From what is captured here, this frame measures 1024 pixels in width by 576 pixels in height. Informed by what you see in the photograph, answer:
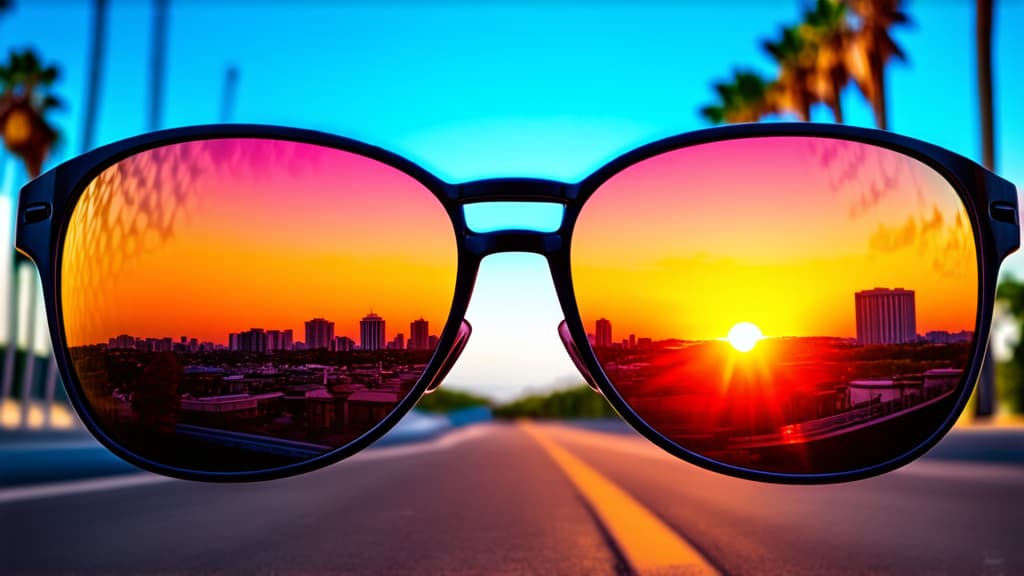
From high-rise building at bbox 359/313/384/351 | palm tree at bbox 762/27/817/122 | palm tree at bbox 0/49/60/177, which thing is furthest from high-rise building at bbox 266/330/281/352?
palm tree at bbox 0/49/60/177

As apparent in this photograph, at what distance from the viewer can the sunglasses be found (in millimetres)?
1487

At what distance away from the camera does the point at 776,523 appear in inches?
83.3

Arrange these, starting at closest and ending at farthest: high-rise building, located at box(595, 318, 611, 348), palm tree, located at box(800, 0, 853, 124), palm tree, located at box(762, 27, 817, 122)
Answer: high-rise building, located at box(595, 318, 611, 348), palm tree, located at box(800, 0, 853, 124), palm tree, located at box(762, 27, 817, 122)

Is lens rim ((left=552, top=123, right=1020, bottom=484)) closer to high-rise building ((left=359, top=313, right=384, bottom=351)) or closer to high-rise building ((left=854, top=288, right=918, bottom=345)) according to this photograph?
high-rise building ((left=854, top=288, right=918, bottom=345))

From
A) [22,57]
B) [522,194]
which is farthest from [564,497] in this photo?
[22,57]

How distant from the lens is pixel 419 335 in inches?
61.9

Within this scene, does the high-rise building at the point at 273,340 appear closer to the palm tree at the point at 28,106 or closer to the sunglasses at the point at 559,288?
the sunglasses at the point at 559,288

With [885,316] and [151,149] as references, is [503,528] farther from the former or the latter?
[151,149]

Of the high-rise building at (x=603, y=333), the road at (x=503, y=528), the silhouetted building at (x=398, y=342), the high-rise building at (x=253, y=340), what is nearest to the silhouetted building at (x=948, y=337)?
the road at (x=503, y=528)

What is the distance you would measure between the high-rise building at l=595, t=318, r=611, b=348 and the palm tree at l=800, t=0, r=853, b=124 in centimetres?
1677

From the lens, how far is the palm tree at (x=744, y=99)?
20641 millimetres

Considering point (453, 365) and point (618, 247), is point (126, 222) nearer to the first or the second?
point (453, 365)

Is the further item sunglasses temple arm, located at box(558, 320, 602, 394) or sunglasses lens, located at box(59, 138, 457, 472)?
A: sunglasses temple arm, located at box(558, 320, 602, 394)

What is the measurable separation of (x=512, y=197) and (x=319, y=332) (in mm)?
438
